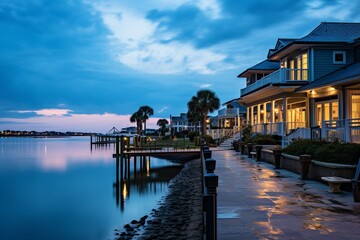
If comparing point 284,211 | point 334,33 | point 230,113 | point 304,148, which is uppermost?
point 334,33

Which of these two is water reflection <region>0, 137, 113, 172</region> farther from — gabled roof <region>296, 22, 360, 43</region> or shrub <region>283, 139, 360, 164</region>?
shrub <region>283, 139, 360, 164</region>

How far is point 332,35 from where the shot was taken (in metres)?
26.9

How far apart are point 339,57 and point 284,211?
19.5 m

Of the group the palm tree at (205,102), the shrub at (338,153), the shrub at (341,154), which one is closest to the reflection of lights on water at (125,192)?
the shrub at (338,153)

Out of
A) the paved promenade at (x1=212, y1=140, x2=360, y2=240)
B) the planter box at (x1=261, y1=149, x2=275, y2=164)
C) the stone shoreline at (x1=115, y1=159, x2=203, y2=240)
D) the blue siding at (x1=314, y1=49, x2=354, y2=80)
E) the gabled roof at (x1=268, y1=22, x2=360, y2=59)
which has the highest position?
the gabled roof at (x1=268, y1=22, x2=360, y2=59)

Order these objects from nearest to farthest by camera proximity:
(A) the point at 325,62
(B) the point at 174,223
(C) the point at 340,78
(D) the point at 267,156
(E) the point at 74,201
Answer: (B) the point at 174,223
(C) the point at 340,78
(D) the point at 267,156
(E) the point at 74,201
(A) the point at 325,62

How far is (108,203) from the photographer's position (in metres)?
23.0

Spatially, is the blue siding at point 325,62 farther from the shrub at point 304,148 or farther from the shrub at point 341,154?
the shrub at point 341,154

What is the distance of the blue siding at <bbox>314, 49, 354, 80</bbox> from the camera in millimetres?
24625

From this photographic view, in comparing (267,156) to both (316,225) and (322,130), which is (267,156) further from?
(316,225)

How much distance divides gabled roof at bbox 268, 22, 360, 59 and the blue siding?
2.46 ft

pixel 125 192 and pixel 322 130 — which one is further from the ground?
pixel 322 130

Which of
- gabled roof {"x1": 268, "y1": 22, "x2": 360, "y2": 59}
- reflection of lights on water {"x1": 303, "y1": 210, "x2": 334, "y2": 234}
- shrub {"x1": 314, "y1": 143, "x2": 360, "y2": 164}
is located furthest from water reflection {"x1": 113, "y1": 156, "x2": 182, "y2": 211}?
reflection of lights on water {"x1": 303, "y1": 210, "x2": 334, "y2": 234}

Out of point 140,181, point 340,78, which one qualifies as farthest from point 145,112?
point 340,78
